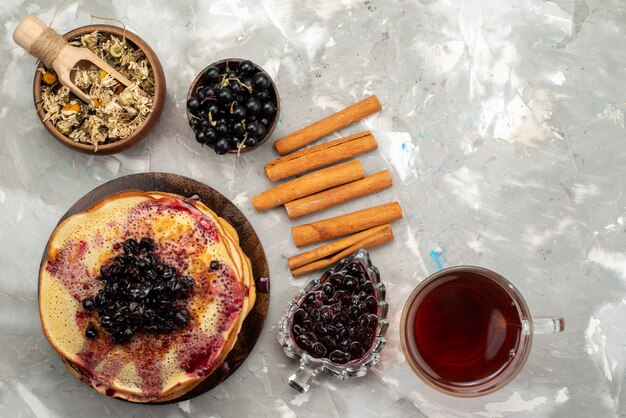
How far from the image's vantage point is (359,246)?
101 inches

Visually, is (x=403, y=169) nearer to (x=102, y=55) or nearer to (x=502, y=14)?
(x=502, y=14)

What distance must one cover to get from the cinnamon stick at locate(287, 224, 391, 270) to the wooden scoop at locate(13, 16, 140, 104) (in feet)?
3.04

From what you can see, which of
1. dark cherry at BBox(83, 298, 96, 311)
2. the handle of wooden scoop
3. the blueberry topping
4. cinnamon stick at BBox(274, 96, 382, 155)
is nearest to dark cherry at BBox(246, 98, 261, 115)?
cinnamon stick at BBox(274, 96, 382, 155)

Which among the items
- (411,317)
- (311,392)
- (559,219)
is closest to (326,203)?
(411,317)

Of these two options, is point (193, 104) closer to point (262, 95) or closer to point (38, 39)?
point (262, 95)

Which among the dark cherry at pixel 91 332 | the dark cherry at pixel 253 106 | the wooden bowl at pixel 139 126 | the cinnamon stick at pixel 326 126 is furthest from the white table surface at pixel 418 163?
the dark cherry at pixel 91 332

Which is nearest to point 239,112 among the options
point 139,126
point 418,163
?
point 139,126

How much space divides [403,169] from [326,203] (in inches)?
13.5

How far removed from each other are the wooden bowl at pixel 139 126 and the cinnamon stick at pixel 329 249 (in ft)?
2.48

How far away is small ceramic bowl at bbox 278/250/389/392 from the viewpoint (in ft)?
7.87

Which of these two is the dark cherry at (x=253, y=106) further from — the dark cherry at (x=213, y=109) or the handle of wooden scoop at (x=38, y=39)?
the handle of wooden scoop at (x=38, y=39)

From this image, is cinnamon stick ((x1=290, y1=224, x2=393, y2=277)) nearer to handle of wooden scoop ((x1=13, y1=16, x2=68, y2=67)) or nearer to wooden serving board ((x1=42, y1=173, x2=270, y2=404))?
wooden serving board ((x1=42, y1=173, x2=270, y2=404))

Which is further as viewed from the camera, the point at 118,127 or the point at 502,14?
the point at 502,14

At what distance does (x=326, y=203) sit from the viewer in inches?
102
